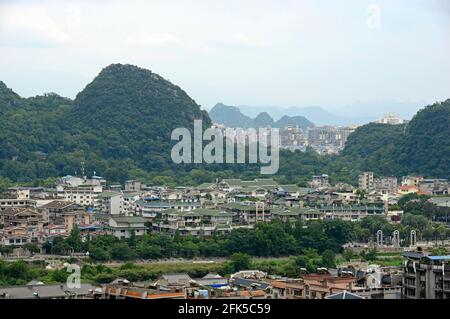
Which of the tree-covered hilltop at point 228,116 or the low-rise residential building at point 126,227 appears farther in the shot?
the tree-covered hilltop at point 228,116

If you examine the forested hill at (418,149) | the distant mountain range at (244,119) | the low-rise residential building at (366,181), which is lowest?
the low-rise residential building at (366,181)

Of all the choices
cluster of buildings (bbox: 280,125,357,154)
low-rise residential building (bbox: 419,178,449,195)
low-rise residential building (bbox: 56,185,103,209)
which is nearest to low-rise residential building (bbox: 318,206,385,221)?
low-rise residential building (bbox: 419,178,449,195)

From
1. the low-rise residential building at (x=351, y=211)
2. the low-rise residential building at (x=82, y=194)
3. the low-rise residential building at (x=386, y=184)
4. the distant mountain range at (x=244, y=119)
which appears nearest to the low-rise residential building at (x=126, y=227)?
the low-rise residential building at (x=82, y=194)

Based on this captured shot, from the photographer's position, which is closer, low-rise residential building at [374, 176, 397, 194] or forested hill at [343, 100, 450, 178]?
low-rise residential building at [374, 176, 397, 194]

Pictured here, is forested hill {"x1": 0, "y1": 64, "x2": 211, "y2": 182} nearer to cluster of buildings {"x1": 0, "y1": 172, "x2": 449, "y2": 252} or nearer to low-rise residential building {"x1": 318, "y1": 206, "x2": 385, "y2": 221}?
cluster of buildings {"x1": 0, "y1": 172, "x2": 449, "y2": 252}

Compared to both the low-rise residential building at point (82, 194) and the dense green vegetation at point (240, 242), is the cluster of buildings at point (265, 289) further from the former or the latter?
the low-rise residential building at point (82, 194)

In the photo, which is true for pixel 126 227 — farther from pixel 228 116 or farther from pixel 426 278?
pixel 228 116
